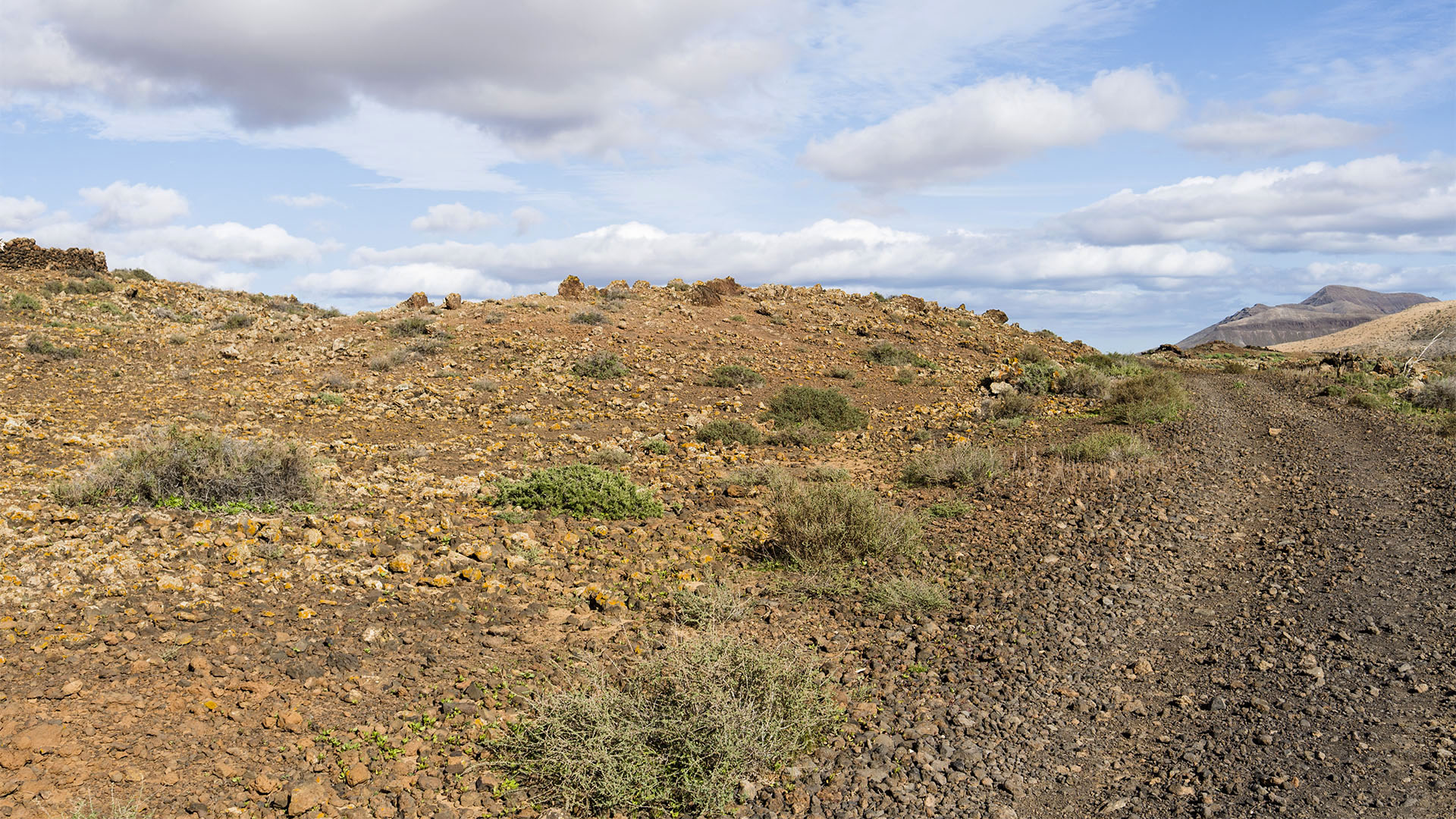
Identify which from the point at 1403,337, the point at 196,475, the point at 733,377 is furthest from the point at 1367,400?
the point at 1403,337

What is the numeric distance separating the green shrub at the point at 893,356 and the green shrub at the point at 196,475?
13952 millimetres

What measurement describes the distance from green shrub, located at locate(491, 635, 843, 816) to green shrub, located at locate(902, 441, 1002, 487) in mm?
6035

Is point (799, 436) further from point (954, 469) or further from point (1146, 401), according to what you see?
point (1146, 401)

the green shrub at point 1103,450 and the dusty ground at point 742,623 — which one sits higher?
the green shrub at point 1103,450

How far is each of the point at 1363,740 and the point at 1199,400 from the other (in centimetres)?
1377

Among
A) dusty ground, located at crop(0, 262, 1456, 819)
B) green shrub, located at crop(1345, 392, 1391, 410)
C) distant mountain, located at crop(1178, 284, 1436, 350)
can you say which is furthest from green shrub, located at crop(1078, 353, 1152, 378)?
distant mountain, located at crop(1178, 284, 1436, 350)

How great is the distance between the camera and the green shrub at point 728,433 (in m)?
12.9

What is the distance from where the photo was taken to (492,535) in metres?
7.95

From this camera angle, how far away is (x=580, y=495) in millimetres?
8945

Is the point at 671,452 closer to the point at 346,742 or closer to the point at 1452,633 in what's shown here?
the point at 346,742

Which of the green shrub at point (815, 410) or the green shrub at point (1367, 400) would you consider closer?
the green shrub at point (815, 410)

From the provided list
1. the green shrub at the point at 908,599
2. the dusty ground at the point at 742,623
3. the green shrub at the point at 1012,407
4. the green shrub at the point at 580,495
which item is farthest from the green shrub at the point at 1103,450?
the green shrub at the point at 580,495

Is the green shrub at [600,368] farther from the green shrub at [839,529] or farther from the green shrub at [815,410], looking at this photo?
the green shrub at [839,529]

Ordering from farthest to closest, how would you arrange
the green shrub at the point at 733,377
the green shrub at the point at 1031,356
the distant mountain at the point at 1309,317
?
the distant mountain at the point at 1309,317, the green shrub at the point at 1031,356, the green shrub at the point at 733,377
